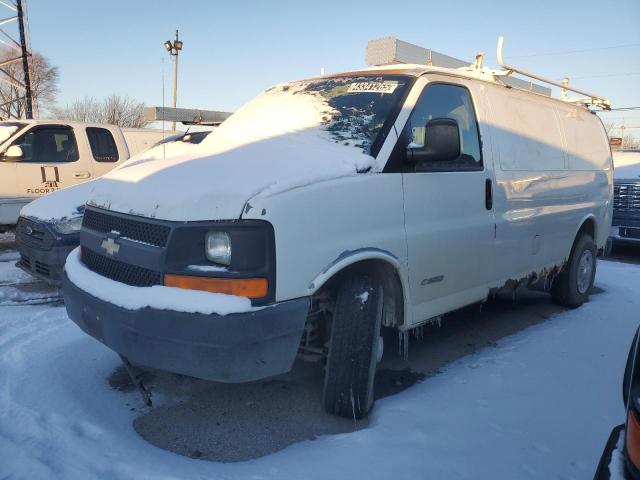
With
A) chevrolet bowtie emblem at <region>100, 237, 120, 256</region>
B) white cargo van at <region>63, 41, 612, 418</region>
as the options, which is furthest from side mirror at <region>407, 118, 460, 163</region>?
chevrolet bowtie emblem at <region>100, 237, 120, 256</region>

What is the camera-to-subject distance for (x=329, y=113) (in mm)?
3445

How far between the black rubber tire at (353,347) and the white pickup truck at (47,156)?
6.55 metres

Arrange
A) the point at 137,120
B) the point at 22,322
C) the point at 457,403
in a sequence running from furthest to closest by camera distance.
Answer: the point at 137,120
the point at 22,322
the point at 457,403

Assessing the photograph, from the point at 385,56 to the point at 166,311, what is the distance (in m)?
3.05

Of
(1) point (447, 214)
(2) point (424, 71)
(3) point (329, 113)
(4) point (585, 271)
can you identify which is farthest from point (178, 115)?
(4) point (585, 271)

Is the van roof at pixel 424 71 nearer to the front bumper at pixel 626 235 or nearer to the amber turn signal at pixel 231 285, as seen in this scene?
the amber turn signal at pixel 231 285


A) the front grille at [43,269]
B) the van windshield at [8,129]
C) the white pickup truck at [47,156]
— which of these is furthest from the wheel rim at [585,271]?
the van windshield at [8,129]

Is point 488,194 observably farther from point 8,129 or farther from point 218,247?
point 8,129

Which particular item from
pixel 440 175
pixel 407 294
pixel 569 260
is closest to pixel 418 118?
pixel 440 175

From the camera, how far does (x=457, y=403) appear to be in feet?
10.4

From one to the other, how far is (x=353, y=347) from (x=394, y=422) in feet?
1.60

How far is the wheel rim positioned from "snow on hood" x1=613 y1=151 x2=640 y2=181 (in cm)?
505

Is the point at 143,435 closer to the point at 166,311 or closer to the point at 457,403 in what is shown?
the point at 166,311

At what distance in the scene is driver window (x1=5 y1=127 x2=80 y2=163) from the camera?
793 centimetres
